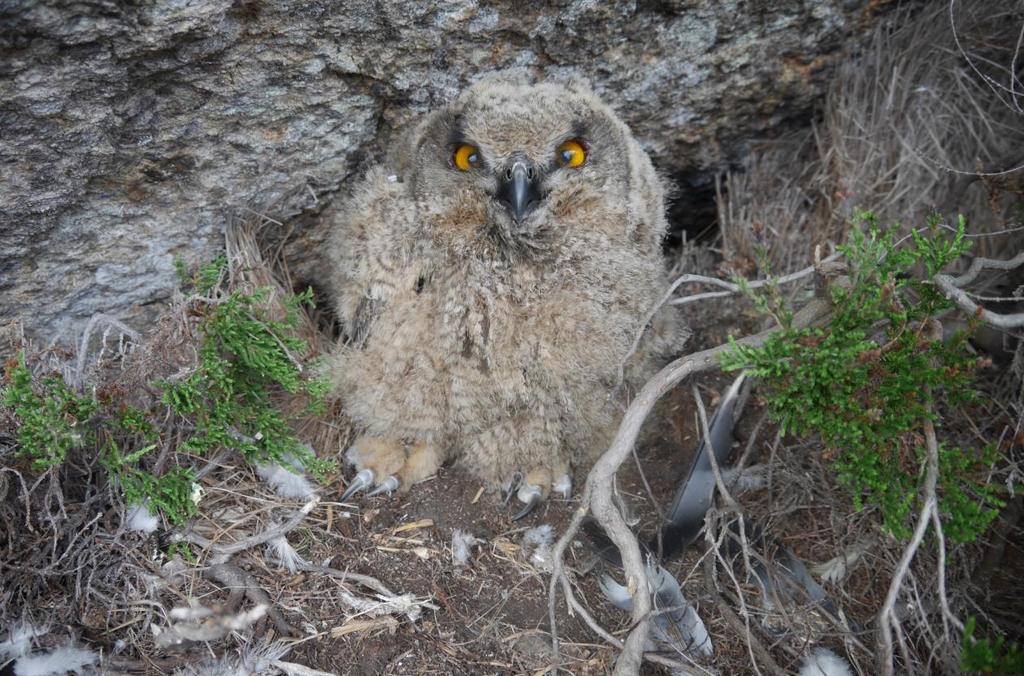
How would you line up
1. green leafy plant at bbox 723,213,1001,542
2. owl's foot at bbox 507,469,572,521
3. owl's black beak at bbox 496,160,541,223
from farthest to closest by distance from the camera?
owl's foot at bbox 507,469,572,521 < owl's black beak at bbox 496,160,541,223 < green leafy plant at bbox 723,213,1001,542

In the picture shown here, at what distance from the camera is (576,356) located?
97.3 inches

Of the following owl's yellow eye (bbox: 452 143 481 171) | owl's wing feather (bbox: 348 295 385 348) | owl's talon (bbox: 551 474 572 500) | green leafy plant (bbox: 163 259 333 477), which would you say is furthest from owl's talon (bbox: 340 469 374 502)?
owl's yellow eye (bbox: 452 143 481 171)

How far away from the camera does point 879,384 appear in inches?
76.9

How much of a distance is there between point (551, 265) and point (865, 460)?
107cm

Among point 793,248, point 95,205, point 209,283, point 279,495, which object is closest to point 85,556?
point 279,495

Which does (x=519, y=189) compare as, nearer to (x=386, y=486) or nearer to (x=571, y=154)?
(x=571, y=154)

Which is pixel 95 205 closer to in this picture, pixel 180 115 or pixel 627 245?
pixel 180 115

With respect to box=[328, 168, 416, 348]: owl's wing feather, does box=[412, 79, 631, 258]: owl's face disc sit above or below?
above

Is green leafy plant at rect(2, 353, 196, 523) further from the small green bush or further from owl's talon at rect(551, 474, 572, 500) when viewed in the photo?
owl's talon at rect(551, 474, 572, 500)

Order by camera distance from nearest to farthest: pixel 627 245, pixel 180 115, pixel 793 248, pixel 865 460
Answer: pixel 865 460 → pixel 180 115 → pixel 627 245 → pixel 793 248

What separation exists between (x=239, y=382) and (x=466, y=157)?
0.98m

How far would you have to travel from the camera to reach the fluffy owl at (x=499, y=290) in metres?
2.44

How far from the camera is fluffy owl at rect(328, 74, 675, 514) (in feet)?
8.01

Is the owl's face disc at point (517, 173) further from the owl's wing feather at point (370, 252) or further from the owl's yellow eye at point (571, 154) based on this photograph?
the owl's wing feather at point (370, 252)
